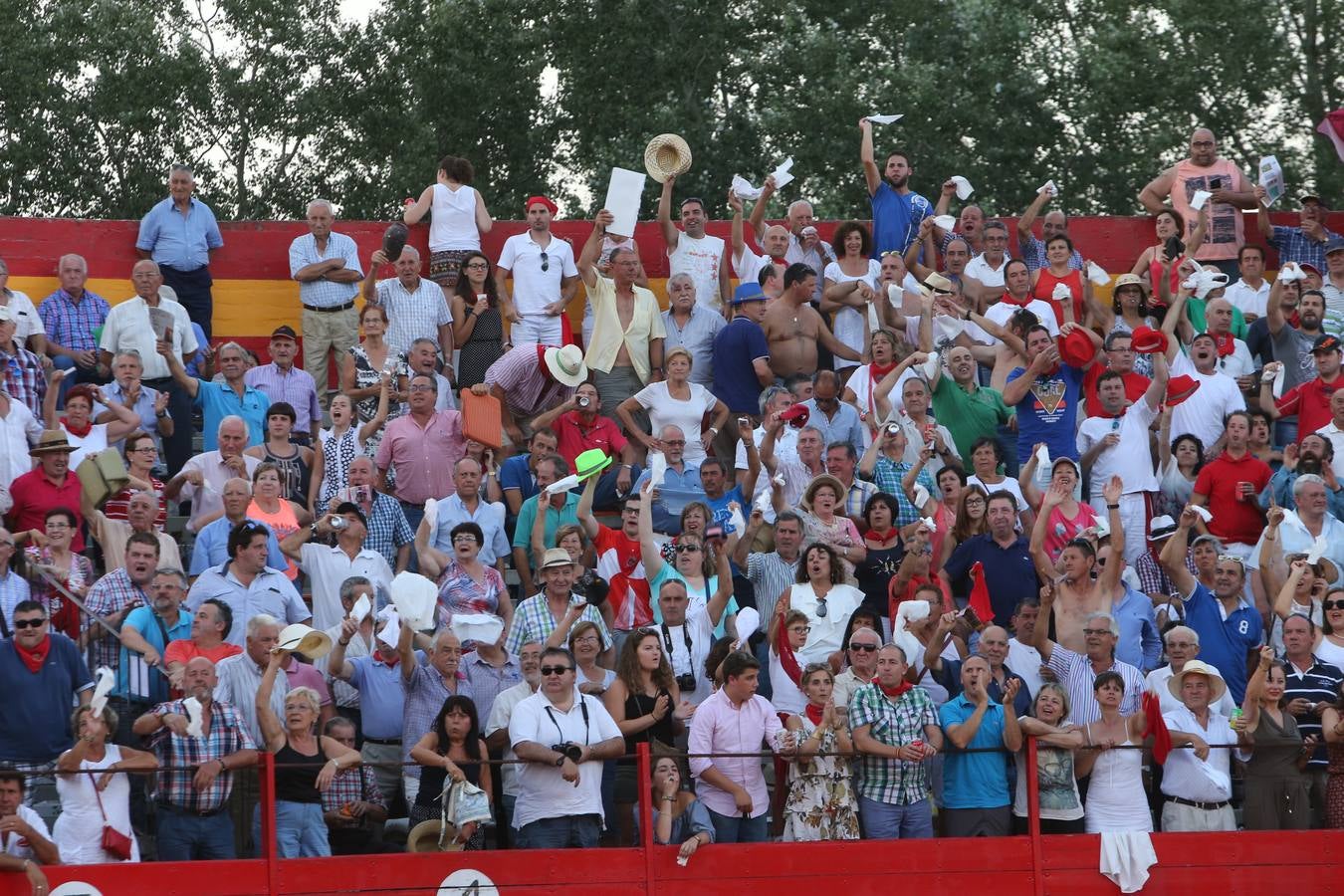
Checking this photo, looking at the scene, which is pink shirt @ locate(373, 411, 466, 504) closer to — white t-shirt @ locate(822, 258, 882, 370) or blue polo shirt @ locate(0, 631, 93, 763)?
white t-shirt @ locate(822, 258, 882, 370)

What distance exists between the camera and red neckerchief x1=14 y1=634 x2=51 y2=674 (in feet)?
38.7

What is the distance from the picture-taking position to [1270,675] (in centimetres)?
1302

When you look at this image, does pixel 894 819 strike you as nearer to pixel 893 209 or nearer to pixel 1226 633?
pixel 1226 633

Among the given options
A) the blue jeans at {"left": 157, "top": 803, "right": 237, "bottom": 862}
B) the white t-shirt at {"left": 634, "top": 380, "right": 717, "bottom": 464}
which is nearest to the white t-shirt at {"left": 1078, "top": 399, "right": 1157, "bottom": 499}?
the white t-shirt at {"left": 634, "top": 380, "right": 717, "bottom": 464}

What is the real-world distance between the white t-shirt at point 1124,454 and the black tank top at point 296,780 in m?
6.56

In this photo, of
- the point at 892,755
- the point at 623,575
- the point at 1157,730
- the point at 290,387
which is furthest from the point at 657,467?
the point at 1157,730

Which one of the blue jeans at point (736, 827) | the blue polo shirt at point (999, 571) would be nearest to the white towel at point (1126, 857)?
the blue polo shirt at point (999, 571)

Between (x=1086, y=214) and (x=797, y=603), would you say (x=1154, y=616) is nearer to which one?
(x=797, y=603)

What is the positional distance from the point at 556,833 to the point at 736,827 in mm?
1047

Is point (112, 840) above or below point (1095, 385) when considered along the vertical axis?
below

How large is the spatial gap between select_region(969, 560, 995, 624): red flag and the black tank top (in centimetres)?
447

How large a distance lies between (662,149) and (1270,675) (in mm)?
7165

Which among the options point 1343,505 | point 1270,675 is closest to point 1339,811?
point 1270,675

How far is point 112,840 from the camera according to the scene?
1143 centimetres
